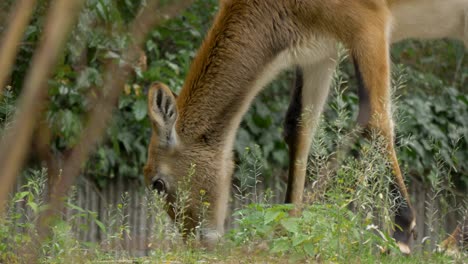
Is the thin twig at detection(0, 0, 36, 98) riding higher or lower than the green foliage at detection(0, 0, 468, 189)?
lower

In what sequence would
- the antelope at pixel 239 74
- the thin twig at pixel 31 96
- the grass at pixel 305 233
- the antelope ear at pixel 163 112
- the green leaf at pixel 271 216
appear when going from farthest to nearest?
1. the antelope ear at pixel 163 112
2. the antelope at pixel 239 74
3. the green leaf at pixel 271 216
4. the grass at pixel 305 233
5. the thin twig at pixel 31 96

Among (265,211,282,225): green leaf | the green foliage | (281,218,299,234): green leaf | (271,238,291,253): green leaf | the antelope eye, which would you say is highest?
the green foliage

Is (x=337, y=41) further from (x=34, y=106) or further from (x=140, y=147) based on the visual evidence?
(x=34, y=106)

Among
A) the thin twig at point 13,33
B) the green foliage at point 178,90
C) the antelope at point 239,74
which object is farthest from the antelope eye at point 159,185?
the thin twig at point 13,33

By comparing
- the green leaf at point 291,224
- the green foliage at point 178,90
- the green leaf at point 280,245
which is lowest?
the green leaf at point 280,245

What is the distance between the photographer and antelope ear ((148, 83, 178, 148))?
5289 mm

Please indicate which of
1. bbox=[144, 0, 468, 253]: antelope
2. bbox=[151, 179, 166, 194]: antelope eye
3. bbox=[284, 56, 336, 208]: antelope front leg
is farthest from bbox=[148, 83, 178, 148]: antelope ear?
bbox=[284, 56, 336, 208]: antelope front leg

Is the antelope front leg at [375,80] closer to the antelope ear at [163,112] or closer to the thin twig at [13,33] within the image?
the antelope ear at [163,112]

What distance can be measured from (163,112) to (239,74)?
0.56 m

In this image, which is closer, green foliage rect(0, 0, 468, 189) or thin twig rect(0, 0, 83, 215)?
thin twig rect(0, 0, 83, 215)

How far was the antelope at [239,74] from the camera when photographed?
204 inches

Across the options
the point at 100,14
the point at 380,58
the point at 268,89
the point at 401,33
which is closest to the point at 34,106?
the point at 100,14

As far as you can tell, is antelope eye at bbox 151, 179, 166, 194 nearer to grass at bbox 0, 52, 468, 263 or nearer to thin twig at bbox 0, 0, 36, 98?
grass at bbox 0, 52, 468, 263

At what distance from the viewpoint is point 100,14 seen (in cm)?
483
